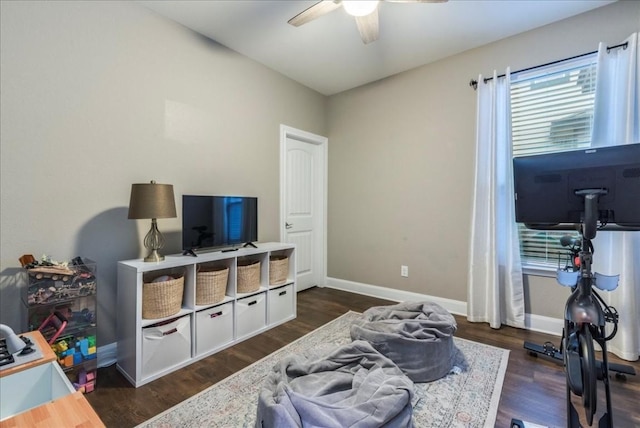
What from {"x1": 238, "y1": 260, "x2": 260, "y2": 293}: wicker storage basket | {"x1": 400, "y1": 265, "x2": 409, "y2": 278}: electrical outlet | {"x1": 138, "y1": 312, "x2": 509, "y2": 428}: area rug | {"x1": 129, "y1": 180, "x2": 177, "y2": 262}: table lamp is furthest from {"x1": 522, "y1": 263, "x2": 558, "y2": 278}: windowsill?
{"x1": 129, "y1": 180, "x2": 177, "y2": 262}: table lamp

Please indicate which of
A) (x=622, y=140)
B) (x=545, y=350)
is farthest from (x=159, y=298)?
(x=622, y=140)

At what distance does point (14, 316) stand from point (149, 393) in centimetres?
98

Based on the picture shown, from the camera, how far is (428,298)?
3.35 metres

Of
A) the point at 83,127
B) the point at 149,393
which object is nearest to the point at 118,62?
the point at 83,127

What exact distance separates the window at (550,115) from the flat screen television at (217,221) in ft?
8.72

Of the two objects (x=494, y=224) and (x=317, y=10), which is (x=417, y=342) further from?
(x=317, y=10)

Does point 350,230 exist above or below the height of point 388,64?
below

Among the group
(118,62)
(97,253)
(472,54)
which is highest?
(472,54)

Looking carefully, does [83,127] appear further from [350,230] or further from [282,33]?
[350,230]

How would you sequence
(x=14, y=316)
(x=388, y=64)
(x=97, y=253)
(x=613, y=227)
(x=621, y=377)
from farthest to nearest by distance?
1. (x=388, y=64)
2. (x=97, y=253)
3. (x=621, y=377)
4. (x=14, y=316)
5. (x=613, y=227)

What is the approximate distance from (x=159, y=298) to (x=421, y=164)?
293 cm

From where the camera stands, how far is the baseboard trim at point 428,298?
2639 mm

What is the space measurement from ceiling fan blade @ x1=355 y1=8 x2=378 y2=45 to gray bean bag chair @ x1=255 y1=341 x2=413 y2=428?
7.14 feet

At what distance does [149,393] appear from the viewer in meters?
1.84
